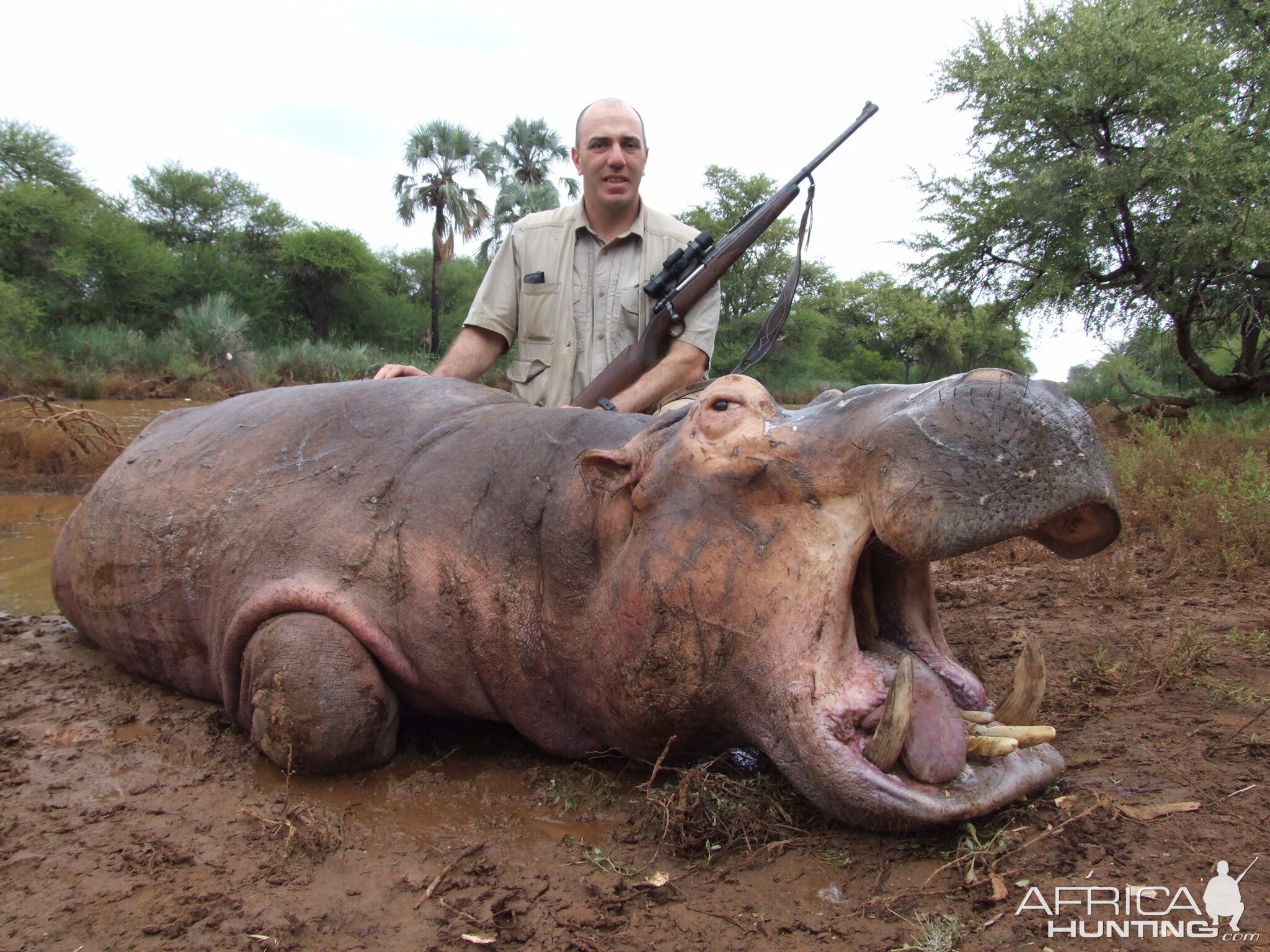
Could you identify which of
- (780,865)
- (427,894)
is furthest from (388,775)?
(780,865)

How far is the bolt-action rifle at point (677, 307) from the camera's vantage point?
4.45 metres

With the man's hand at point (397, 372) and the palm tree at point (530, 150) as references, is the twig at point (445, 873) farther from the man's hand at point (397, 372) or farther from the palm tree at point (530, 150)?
the palm tree at point (530, 150)

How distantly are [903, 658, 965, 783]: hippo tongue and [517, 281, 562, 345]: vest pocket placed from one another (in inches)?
131

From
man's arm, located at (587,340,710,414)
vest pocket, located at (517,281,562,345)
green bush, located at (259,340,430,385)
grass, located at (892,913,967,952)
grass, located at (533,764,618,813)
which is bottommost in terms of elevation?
grass, located at (533,764,618,813)

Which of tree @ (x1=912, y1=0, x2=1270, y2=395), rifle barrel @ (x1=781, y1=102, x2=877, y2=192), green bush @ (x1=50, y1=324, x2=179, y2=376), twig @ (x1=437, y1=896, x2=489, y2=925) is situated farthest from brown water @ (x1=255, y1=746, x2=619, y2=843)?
green bush @ (x1=50, y1=324, x2=179, y2=376)

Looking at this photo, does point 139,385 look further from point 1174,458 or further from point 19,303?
point 1174,458

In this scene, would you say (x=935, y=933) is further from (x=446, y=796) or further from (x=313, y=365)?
(x=313, y=365)

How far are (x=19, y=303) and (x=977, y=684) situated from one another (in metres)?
21.3

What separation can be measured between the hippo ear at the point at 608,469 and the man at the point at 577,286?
8.15ft

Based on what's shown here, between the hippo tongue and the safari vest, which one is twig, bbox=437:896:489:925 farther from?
the safari vest

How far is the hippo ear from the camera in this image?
91.4 inches

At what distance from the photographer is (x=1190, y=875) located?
167cm

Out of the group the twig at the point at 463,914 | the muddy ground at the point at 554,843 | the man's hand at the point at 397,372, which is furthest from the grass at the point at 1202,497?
the twig at the point at 463,914

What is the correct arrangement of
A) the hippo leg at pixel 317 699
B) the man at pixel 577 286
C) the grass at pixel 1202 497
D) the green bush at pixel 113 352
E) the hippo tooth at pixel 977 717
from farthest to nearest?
the green bush at pixel 113 352 → the man at pixel 577 286 → the grass at pixel 1202 497 → the hippo leg at pixel 317 699 → the hippo tooth at pixel 977 717
